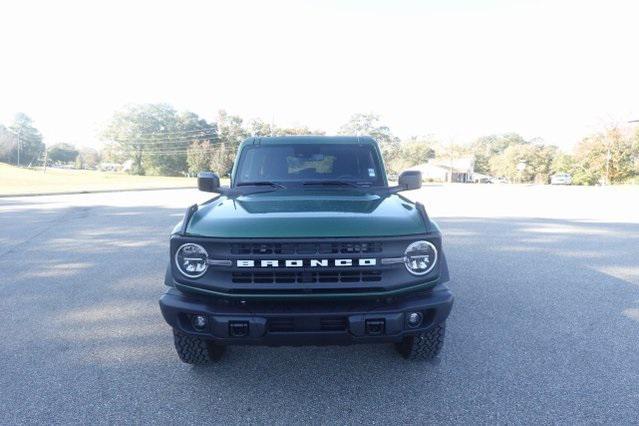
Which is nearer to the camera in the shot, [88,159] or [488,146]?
[88,159]

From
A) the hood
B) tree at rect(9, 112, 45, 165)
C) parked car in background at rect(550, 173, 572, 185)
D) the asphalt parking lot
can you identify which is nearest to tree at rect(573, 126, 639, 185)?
parked car in background at rect(550, 173, 572, 185)

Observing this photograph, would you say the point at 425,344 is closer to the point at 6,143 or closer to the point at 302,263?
the point at 302,263

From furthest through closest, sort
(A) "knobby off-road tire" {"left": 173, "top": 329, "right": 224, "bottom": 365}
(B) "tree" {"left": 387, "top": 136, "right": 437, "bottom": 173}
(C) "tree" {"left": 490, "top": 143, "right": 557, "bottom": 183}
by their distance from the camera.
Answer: (B) "tree" {"left": 387, "top": 136, "right": 437, "bottom": 173} → (C) "tree" {"left": 490, "top": 143, "right": 557, "bottom": 183} → (A) "knobby off-road tire" {"left": 173, "top": 329, "right": 224, "bottom": 365}

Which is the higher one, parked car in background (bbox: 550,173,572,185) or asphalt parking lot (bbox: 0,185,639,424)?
parked car in background (bbox: 550,173,572,185)

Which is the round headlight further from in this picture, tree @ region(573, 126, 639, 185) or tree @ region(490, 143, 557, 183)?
tree @ region(490, 143, 557, 183)

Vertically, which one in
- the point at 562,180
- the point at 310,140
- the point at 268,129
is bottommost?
the point at 310,140

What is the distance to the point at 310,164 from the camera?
14.5 feet

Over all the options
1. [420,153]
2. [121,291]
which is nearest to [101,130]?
[420,153]

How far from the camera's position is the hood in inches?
107

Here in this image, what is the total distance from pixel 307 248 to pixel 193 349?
1.23 m

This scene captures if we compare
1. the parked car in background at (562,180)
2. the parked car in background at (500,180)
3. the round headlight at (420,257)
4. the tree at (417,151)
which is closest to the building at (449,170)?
the parked car in background at (500,180)

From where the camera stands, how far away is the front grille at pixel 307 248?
2.69 meters

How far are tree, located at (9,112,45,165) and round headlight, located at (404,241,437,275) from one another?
11208 centimetres

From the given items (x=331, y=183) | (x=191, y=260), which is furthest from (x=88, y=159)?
(x=191, y=260)
